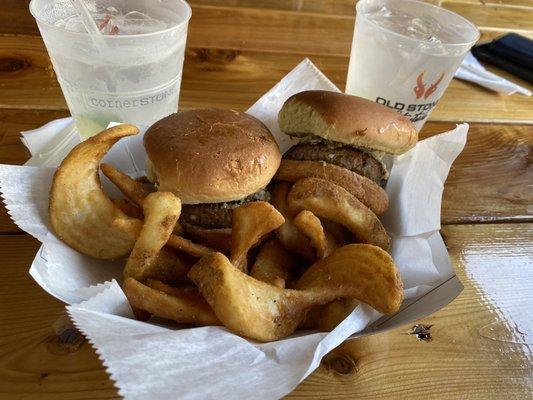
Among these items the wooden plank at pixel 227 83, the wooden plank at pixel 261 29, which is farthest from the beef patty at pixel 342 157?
the wooden plank at pixel 261 29

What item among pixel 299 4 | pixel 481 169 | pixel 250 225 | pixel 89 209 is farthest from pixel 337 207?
pixel 299 4

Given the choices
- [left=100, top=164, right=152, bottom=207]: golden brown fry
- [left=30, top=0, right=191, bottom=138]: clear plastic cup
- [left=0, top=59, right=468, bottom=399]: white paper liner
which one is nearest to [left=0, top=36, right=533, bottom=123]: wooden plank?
[left=30, top=0, right=191, bottom=138]: clear plastic cup

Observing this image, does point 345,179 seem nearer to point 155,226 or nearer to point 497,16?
point 155,226

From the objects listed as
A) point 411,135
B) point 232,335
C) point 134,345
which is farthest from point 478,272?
point 134,345

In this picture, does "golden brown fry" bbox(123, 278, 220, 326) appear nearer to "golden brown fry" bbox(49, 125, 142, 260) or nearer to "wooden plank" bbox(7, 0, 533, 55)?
"golden brown fry" bbox(49, 125, 142, 260)

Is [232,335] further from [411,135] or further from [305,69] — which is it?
[305,69]

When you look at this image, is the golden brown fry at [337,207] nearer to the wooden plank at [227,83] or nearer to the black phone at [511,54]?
the wooden plank at [227,83]
